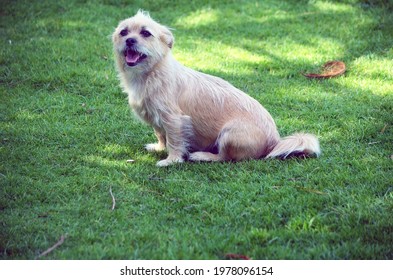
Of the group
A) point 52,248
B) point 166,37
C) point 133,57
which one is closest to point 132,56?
point 133,57

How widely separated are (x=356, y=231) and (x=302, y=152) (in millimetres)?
1393

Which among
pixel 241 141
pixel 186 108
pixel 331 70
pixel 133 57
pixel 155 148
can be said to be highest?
pixel 133 57

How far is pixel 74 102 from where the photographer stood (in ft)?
21.9

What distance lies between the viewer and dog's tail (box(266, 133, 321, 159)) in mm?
4979

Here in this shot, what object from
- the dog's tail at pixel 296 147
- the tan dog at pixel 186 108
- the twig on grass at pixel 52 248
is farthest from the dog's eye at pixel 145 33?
the twig on grass at pixel 52 248

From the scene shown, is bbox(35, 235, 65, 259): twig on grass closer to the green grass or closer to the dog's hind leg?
the green grass

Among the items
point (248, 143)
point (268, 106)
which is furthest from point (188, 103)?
point (268, 106)

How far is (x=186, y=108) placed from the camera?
5191 millimetres

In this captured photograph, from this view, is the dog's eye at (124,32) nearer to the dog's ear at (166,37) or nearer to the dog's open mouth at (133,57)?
the dog's open mouth at (133,57)

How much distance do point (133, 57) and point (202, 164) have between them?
119 centimetres

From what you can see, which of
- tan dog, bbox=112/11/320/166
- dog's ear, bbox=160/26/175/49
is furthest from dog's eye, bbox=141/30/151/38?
dog's ear, bbox=160/26/175/49

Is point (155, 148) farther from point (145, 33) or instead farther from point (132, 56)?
point (145, 33)

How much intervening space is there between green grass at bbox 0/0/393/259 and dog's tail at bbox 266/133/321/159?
10cm
